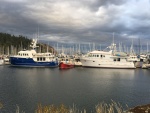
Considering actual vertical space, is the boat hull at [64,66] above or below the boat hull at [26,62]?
below

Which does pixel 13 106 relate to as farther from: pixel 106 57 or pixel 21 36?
pixel 21 36

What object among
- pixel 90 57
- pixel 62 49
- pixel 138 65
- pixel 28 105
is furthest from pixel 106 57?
pixel 28 105

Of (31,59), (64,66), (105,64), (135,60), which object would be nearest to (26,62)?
(31,59)

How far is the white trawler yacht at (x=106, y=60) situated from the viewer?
96.6 meters

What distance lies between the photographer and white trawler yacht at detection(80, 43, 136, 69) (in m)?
96.6

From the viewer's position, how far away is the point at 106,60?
9750cm

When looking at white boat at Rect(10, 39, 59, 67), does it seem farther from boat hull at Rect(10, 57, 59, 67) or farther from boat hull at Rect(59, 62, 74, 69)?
boat hull at Rect(59, 62, 74, 69)

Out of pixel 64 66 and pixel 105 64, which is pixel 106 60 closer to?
pixel 105 64

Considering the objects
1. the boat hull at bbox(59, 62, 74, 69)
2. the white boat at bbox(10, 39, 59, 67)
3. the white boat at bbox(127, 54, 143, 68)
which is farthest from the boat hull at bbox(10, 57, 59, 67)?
the white boat at bbox(127, 54, 143, 68)

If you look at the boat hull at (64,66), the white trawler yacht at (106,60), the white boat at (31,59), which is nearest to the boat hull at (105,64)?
the white trawler yacht at (106,60)

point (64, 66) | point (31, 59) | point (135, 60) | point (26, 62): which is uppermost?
point (31, 59)

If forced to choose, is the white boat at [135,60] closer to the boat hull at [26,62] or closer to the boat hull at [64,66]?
the boat hull at [64,66]

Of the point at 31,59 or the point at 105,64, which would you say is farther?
the point at 105,64

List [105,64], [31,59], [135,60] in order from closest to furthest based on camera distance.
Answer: [31,59], [105,64], [135,60]
